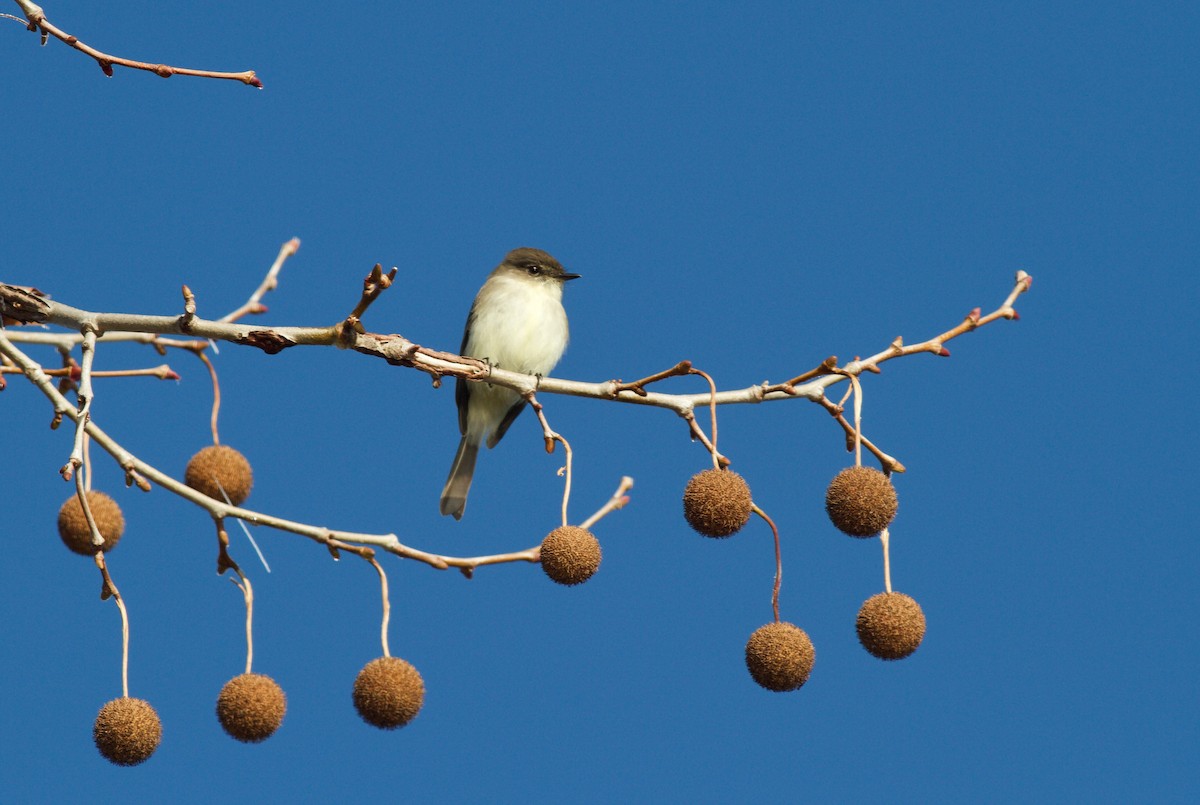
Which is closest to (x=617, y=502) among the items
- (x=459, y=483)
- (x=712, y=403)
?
(x=712, y=403)

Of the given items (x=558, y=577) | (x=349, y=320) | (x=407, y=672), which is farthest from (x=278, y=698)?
(x=349, y=320)

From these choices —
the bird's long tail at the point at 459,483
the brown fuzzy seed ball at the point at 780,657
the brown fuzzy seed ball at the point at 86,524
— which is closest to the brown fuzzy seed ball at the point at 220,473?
the brown fuzzy seed ball at the point at 86,524

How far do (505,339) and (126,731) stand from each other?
5.04 meters

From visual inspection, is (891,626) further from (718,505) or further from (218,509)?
Answer: (218,509)

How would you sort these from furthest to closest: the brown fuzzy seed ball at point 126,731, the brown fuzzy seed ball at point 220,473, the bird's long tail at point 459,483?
the bird's long tail at point 459,483, the brown fuzzy seed ball at point 220,473, the brown fuzzy seed ball at point 126,731

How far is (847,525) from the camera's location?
15.6ft

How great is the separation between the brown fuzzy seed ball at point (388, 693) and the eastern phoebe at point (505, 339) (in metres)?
4.09

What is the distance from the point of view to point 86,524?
5.57m

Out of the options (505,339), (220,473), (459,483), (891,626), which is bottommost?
(891,626)

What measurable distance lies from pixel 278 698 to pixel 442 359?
151 centimetres

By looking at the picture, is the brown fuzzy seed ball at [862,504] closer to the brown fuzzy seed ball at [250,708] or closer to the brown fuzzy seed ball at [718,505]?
the brown fuzzy seed ball at [718,505]

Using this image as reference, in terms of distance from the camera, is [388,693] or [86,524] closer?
[388,693]

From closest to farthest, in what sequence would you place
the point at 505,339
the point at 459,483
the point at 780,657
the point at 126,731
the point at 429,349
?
1. the point at 126,731
2. the point at 780,657
3. the point at 429,349
4. the point at 459,483
5. the point at 505,339

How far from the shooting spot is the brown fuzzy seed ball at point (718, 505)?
4.75 meters
